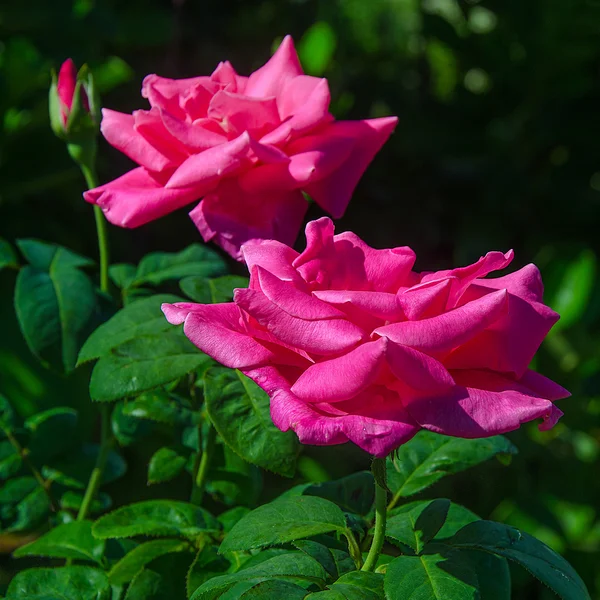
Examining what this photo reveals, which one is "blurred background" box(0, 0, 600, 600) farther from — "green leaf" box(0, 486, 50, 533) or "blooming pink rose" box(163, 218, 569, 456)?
"blooming pink rose" box(163, 218, 569, 456)

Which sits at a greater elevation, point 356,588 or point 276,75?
point 276,75

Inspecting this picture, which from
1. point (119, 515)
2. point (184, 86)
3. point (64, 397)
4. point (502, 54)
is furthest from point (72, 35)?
point (119, 515)

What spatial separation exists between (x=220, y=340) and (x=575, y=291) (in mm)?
1467

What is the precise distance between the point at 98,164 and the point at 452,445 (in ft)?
5.17

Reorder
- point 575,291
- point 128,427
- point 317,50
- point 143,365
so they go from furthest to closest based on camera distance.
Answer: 1. point 317,50
2. point 575,291
3. point 128,427
4. point 143,365

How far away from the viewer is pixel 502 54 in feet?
7.52

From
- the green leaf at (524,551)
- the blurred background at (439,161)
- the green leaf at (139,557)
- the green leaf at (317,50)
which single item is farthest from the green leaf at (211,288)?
the green leaf at (317,50)

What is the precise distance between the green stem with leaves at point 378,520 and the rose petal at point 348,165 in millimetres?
343

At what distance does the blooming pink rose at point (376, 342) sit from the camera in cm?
50

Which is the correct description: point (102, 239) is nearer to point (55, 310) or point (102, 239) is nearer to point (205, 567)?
point (55, 310)

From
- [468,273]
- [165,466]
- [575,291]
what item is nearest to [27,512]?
[165,466]

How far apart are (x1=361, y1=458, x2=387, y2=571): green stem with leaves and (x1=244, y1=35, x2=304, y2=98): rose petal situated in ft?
1.49

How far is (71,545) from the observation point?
0.81 metres

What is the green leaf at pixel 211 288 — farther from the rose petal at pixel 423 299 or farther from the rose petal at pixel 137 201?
the rose petal at pixel 423 299
